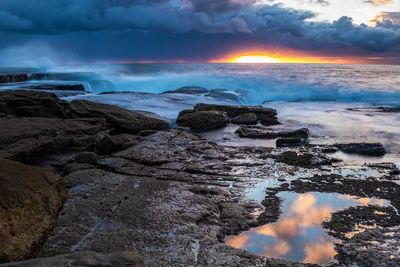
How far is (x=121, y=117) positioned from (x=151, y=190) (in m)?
6.14

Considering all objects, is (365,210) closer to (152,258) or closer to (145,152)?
(152,258)

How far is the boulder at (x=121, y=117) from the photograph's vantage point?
11.3 meters

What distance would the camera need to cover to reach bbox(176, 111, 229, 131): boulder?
12901 millimetres

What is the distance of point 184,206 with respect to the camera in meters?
5.32

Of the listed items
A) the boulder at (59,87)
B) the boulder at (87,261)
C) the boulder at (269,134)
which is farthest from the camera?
the boulder at (59,87)

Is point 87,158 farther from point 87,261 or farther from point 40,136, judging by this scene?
point 87,261

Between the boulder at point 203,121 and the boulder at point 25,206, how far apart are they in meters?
8.78

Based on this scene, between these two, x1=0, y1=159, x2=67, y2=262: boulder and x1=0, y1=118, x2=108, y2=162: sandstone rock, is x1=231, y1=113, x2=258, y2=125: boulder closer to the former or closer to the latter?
x1=0, y1=118, x2=108, y2=162: sandstone rock

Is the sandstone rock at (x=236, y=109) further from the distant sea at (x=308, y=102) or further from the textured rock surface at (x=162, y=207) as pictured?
the textured rock surface at (x=162, y=207)

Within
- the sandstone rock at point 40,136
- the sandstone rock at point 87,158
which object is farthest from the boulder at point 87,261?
the sandstone rock at point 40,136

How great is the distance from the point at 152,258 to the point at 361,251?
2138mm

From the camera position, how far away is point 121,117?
11664mm

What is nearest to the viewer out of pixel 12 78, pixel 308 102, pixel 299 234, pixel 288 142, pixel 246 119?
pixel 299 234

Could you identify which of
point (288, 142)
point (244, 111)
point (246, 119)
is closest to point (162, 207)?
point (288, 142)
